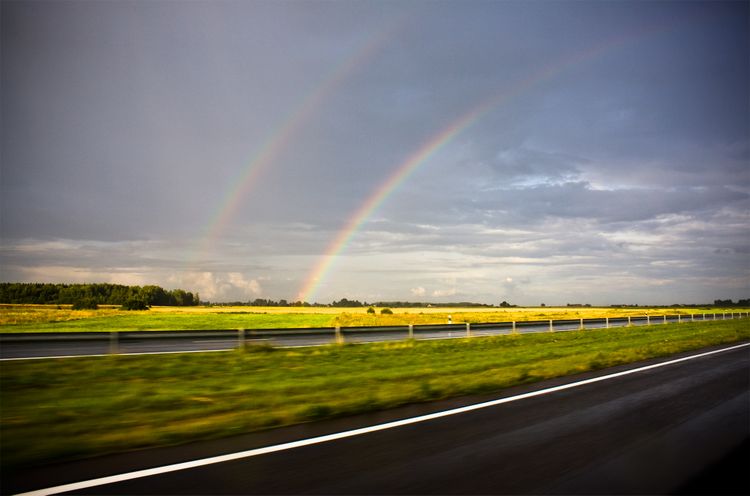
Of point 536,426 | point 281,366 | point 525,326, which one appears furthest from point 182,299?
point 536,426

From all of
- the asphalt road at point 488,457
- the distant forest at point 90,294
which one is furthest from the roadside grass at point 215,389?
the distant forest at point 90,294

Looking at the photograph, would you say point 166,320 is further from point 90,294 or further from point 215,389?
point 90,294

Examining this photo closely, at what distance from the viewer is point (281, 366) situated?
524 inches

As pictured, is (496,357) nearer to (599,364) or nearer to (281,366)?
(599,364)

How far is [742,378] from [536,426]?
687 centimetres

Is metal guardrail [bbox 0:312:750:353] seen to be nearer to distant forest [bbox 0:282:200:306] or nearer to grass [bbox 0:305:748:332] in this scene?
grass [bbox 0:305:748:332]

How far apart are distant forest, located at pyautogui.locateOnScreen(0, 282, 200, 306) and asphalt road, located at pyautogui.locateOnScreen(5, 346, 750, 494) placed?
240 ft

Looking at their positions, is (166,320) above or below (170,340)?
below

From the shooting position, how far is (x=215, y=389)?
30.9 feet

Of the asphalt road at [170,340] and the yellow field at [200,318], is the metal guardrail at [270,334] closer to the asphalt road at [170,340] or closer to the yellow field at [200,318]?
the asphalt road at [170,340]

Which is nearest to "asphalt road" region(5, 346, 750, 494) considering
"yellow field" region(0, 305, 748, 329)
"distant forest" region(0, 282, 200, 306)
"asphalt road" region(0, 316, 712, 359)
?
"asphalt road" region(0, 316, 712, 359)

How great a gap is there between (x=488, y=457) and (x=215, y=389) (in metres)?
6.26

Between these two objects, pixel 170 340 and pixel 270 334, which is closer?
pixel 170 340

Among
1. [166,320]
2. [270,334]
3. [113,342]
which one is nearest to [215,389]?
[113,342]
